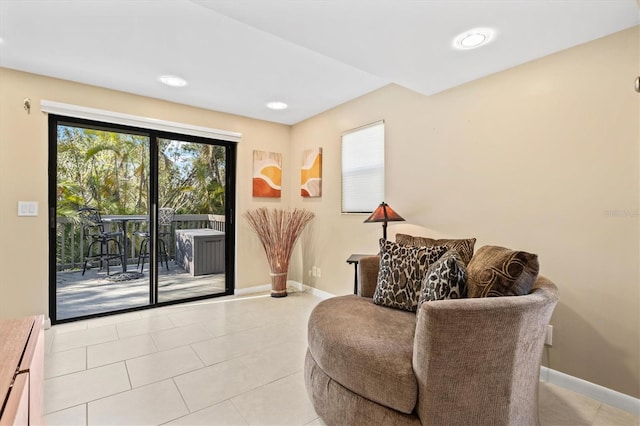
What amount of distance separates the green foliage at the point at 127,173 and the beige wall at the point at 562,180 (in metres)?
2.54

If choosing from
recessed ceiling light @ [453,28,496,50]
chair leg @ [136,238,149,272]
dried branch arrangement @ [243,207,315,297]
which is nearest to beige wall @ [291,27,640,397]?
recessed ceiling light @ [453,28,496,50]

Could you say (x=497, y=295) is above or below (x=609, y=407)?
above

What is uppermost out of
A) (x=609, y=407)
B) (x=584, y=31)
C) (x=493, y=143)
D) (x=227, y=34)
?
(x=227, y=34)

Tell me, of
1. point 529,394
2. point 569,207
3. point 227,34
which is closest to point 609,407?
point 529,394

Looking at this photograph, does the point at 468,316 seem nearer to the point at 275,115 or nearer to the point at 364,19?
the point at 364,19

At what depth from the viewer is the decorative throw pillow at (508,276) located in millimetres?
1434

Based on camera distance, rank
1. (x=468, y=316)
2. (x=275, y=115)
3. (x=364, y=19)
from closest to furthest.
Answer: (x=468, y=316), (x=364, y=19), (x=275, y=115)

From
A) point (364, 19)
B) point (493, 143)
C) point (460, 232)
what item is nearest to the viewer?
point (364, 19)

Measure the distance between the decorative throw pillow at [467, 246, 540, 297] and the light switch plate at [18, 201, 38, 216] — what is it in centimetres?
360

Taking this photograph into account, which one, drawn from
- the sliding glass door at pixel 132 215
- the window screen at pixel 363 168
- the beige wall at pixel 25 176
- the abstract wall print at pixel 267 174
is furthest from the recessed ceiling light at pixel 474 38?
the beige wall at pixel 25 176

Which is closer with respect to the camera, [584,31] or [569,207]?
[584,31]

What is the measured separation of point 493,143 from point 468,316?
5.46 ft

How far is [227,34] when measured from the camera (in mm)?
2205

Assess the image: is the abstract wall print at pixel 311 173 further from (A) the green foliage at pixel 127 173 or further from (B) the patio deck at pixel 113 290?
(B) the patio deck at pixel 113 290
